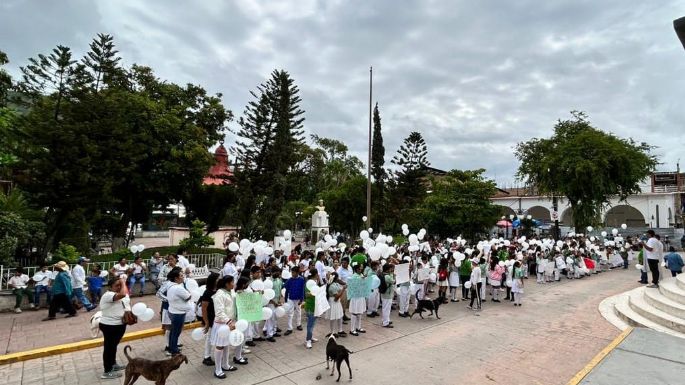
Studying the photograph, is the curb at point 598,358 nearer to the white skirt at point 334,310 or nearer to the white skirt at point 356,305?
the white skirt at point 356,305

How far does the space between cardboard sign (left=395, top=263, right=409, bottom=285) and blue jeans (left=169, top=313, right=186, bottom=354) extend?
4.72 meters

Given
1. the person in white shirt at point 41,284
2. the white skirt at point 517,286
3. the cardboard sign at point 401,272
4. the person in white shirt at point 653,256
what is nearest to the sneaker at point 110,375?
the person in white shirt at point 41,284

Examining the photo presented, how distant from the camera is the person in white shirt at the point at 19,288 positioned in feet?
28.3

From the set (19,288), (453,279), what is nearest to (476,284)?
(453,279)

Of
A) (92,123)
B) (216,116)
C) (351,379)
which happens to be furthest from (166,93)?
(351,379)

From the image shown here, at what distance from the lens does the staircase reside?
24.6ft

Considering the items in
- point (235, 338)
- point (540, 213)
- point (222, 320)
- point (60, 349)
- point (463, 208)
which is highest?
point (463, 208)

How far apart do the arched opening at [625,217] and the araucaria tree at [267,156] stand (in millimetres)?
36434

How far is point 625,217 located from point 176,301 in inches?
1991

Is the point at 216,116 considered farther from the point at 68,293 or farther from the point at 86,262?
the point at 68,293

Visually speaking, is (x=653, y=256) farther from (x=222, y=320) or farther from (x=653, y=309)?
(x=222, y=320)

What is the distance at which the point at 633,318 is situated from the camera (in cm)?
809

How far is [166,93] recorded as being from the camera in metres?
21.9

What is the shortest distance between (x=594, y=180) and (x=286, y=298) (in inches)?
892
